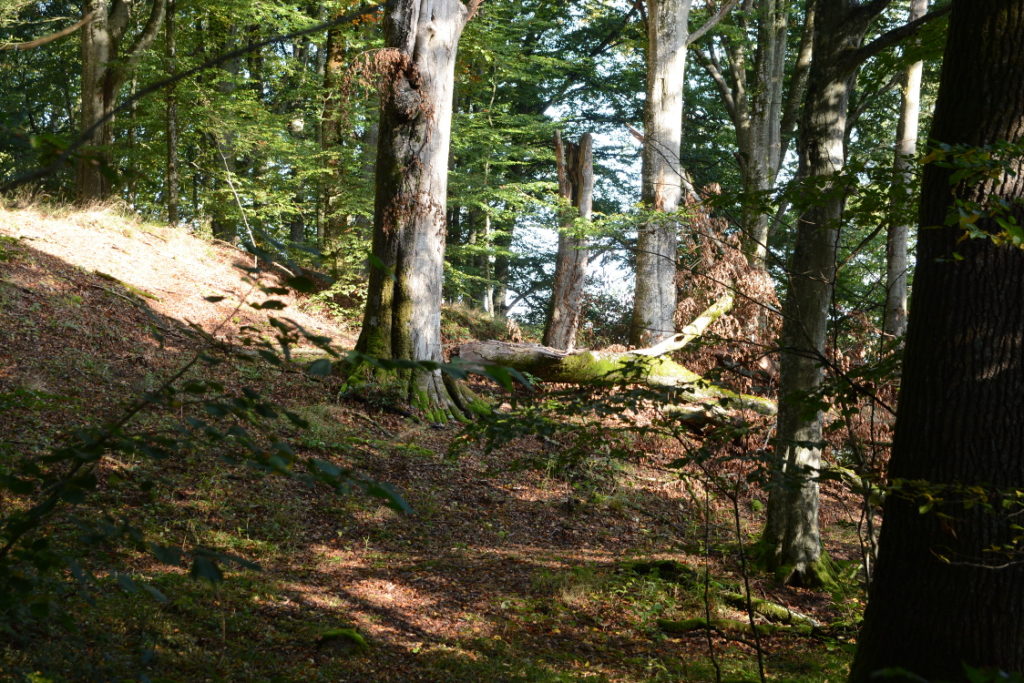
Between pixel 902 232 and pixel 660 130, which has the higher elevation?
pixel 660 130

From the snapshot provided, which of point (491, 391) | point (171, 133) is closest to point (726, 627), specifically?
point (491, 391)

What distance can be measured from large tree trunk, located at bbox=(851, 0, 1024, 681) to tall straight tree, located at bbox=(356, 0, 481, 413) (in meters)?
6.51

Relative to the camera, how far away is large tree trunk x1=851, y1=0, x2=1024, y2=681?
105 inches

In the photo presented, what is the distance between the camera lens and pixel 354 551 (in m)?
5.76

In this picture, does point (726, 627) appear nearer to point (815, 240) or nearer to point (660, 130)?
point (815, 240)

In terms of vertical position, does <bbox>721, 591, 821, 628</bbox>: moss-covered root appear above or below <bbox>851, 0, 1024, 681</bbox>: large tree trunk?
below

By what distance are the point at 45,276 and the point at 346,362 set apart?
9387 millimetres

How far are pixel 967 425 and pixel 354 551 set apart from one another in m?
4.30

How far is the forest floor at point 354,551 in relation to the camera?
3.82m

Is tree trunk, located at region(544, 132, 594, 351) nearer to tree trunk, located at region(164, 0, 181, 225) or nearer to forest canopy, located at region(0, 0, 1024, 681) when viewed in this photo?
forest canopy, located at region(0, 0, 1024, 681)

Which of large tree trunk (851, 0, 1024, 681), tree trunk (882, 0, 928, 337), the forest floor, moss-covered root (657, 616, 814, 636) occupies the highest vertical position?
tree trunk (882, 0, 928, 337)

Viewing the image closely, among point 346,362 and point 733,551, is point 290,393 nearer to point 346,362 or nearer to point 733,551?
point 733,551

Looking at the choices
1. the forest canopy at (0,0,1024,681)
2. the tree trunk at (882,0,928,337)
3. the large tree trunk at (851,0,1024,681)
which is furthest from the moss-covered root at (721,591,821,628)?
the tree trunk at (882,0,928,337)

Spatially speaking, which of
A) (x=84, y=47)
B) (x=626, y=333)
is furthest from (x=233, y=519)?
(x=84, y=47)
